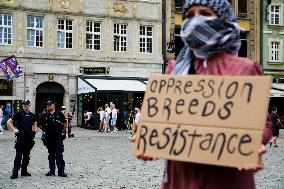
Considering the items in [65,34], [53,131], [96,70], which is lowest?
[53,131]

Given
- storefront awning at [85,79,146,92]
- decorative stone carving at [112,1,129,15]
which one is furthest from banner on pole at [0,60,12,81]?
decorative stone carving at [112,1,129,15]

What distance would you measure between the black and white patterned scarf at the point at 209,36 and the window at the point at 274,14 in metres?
37.8

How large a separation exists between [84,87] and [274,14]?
626 inches

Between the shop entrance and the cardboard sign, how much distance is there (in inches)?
1189

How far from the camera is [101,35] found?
34750 millimetres

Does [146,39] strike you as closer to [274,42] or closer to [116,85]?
[116,85]

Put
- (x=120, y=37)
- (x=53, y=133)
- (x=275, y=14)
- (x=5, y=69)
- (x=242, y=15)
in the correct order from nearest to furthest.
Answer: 1. (x=53, y=133)
2. (x=5, y=69)
3. (x=120, y=37)
4. (x=242, y=15)
5. (x=275, y=14)

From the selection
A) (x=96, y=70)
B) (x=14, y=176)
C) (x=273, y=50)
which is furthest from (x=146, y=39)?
(x=14, y=176)

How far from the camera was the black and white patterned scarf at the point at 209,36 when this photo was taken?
342 centimetres

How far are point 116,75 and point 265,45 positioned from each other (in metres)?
11.5

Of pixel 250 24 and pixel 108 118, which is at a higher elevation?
pixel 250 24

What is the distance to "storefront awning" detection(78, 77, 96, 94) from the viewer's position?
32375 millimetres

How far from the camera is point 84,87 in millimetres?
32938

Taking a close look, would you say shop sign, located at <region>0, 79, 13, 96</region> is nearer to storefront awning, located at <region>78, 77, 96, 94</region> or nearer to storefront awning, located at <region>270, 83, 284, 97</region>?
storefront awning, located at <region>78, 77, 96, 94</region>
